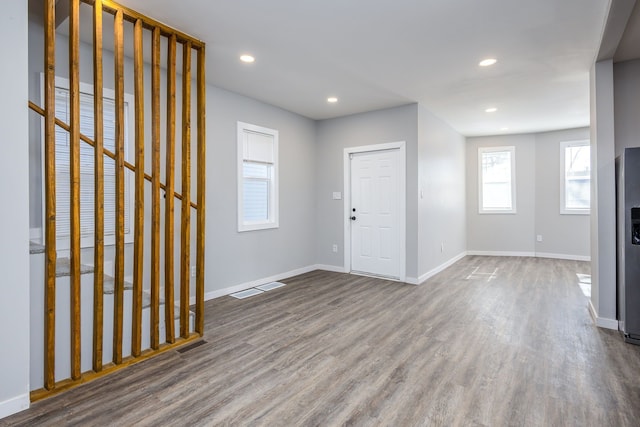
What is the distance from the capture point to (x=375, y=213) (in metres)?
5.50

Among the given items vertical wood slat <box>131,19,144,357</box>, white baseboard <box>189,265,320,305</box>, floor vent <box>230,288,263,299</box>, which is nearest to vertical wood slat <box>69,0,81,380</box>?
vertical wood slat <box>131,19,144,357</box>

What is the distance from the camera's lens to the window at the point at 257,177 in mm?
4613

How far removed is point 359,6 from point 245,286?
358 centimetres

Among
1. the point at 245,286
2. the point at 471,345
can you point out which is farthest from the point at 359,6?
the point at 245,286

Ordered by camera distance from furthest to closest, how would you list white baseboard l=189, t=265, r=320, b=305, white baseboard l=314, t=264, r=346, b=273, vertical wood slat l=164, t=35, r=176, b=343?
white baseboard l=314, t=264, r=346, b=273, white baseboard l=189, t=265, r=320, b=305, vertical wood slat l=164, t=35, r=176, b=343

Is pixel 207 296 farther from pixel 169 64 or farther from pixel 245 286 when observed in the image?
pixel 169 64

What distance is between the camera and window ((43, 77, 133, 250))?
9.81 ft

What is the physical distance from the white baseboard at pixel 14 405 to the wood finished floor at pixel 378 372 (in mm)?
42

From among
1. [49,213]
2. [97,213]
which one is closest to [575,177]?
[97,213]

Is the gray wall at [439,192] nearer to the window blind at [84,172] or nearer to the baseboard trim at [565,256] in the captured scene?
the baseboard trim at [565,256]

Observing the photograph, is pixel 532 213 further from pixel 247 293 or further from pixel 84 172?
pixel 84 172

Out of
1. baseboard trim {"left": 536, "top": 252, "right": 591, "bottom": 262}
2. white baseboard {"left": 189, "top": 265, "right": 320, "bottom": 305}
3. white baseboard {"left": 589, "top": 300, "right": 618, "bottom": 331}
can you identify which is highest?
baseboard trim {"left": 536, "top": 252, "right": 591, "bottom": 262}

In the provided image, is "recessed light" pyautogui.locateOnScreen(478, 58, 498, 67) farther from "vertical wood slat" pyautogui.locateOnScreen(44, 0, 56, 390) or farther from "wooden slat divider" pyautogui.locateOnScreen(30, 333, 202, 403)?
"wooden slat divider" pyautogui.locateOnScreen(30, 333, 202, 403)

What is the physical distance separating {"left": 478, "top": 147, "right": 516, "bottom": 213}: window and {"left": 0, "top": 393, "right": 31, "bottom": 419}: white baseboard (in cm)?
790
